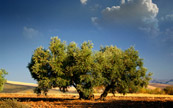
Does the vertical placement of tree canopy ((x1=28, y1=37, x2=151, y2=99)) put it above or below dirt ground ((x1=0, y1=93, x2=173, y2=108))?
above

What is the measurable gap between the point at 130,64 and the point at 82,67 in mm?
7839

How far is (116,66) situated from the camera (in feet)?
84.1

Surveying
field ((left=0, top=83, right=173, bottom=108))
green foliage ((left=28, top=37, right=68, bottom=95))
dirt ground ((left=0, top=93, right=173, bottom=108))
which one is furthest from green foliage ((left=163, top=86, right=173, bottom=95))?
green foliage ((left=28, top=37, right=68, bottom=95))

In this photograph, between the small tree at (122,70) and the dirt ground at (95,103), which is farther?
the small tree at (122,70)

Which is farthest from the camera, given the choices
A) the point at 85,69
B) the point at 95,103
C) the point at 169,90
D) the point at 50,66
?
the point at 169,90

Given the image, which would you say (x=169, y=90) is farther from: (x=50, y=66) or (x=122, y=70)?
(x=50, y=66)

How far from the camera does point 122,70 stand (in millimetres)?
26016

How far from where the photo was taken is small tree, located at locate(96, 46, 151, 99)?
2542 centimetres

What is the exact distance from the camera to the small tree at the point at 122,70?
25.4 meters

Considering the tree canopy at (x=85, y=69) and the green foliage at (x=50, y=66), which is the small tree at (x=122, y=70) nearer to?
the tree canopy at (x=85, y=69)

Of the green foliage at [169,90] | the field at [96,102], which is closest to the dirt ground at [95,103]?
the field at [96,102]

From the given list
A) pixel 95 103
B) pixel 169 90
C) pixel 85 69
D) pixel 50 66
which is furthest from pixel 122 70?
pixel 169 90

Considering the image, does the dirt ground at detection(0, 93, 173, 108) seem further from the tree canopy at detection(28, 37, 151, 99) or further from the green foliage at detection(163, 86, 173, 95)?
the green foliage at detection(163, 86, 173, 95)

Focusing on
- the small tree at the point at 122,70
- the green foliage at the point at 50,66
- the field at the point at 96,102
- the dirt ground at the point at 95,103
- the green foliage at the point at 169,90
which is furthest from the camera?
the green foliage at the point at 169,90
